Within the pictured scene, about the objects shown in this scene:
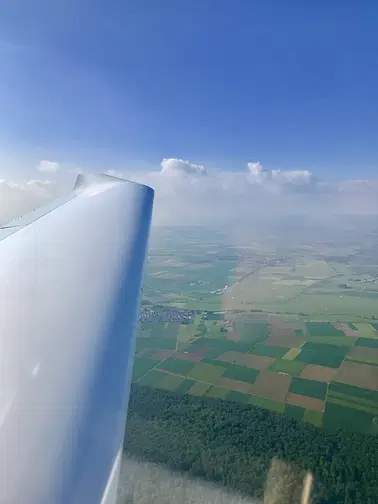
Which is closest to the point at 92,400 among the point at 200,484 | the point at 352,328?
the point at 200,484

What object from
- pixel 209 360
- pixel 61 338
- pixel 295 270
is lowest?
pixel 209 360

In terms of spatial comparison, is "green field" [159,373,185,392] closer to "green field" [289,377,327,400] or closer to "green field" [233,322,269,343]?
"green field" [289,377,327,400]

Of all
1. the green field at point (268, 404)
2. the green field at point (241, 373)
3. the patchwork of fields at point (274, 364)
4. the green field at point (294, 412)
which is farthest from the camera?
the green field at point (241, 373)

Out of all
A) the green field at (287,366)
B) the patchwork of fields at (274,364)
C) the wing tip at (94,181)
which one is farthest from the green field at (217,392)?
the wing tip at (94,181)

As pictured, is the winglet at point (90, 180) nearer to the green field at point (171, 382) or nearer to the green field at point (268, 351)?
the green field at point (171, 382)

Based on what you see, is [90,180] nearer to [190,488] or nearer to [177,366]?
[190,488]

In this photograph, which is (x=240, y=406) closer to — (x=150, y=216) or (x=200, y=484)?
(x=200, y=484)
